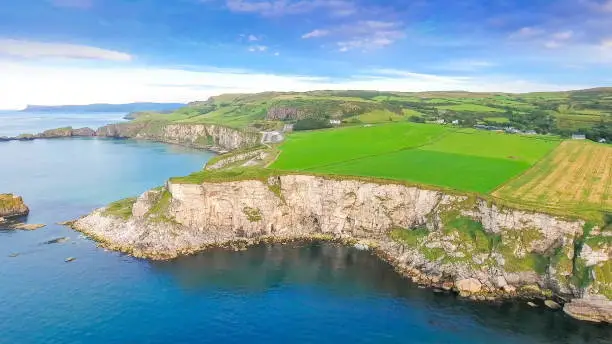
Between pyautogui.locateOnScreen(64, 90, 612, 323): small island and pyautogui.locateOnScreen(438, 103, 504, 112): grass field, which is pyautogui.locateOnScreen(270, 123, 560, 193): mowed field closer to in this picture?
pyautogui.locateOnScreen(64, 90, 612, 323): small island

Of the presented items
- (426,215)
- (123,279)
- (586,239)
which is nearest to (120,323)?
(123,279)

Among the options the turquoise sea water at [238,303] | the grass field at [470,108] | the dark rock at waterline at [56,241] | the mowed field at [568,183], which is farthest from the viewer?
the grass field at [470,108]

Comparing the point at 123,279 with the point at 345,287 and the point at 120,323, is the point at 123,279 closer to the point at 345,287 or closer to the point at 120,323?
the point at 120,323

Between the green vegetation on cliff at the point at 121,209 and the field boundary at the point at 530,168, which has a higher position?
the field boundary at the point at 530,168

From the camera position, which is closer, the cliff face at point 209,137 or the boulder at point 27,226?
the boulder at point 27,226

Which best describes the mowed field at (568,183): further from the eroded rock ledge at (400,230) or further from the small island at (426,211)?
the eroded rock ledge at (400,230)

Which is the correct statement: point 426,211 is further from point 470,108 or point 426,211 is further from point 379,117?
point 470,108

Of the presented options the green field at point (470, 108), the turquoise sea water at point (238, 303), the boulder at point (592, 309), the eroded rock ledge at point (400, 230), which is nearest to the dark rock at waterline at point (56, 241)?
the turquoise sea water at point (238, 303)

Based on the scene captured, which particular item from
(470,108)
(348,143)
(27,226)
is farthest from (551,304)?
(470,108)
